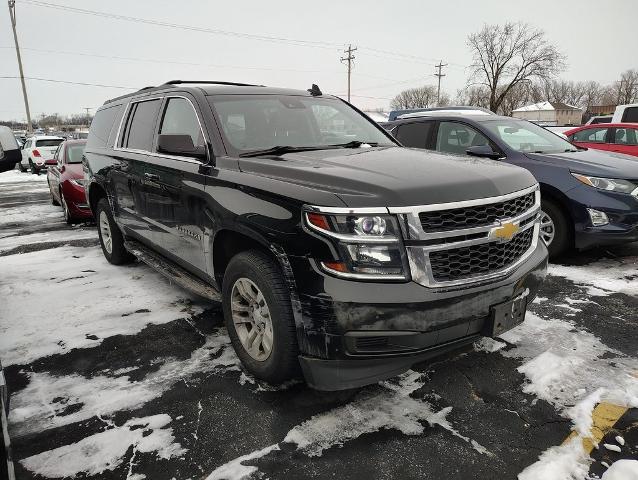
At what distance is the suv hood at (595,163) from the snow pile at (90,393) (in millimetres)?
4303

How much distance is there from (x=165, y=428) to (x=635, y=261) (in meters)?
5.53

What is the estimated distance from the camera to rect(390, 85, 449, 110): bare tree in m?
94.6

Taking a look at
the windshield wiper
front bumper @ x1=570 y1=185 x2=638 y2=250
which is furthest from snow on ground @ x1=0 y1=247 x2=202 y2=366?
front bumper @ x1=570 y1=185 x2=638 y2=250

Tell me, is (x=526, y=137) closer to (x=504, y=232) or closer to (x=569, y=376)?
(x=569, y=376)

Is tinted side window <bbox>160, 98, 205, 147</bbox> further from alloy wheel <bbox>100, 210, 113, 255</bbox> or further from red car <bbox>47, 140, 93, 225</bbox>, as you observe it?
red car <bbox>47, 140, 93, 225</bbox>

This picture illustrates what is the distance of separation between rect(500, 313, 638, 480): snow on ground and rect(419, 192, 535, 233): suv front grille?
1111 millimetres

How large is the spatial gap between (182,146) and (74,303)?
2.27m

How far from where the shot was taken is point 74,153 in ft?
29.8

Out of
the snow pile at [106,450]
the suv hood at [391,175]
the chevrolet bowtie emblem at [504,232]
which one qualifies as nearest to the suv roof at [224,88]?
the suv hood at [391,175]

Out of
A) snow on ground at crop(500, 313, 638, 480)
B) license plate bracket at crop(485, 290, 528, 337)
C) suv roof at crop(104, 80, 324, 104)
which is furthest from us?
suv roof at crop(104, 80, 324, 104)

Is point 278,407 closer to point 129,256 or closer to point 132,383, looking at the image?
point 132,383

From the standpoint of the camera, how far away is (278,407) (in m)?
2.67

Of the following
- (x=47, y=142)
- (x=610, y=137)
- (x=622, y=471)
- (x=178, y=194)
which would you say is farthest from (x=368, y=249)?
(x=47, y=142)

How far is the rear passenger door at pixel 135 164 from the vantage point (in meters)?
4.18
